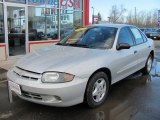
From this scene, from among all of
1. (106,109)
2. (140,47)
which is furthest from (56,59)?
(140,47)

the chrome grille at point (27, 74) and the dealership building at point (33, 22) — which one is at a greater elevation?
the dealership building at point (33, 22)

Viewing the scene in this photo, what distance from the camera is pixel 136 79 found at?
6.74 m

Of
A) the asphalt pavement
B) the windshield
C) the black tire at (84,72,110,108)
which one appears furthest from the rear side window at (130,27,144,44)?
the black tire at (84,72,110,108)

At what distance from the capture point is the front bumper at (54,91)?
12.9 feet

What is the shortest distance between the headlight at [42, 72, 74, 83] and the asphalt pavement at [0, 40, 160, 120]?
2.18 feet

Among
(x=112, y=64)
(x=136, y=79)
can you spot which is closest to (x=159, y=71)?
(x=136, y=79)

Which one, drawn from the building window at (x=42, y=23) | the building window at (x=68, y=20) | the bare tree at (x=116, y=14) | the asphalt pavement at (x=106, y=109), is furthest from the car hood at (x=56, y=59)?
the bare tree at (x=116, y=14)

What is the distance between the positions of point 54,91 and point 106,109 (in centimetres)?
118

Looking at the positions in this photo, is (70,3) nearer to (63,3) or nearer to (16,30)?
(63,3)

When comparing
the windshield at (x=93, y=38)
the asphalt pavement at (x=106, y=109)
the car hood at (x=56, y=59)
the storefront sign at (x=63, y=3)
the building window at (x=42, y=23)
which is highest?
the storefront sign at (x=63, y=3)

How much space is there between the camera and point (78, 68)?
13.7ft

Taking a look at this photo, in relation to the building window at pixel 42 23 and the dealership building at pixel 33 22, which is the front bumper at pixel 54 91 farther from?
the building window at pixel 42 23

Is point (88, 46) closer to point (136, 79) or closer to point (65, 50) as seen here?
point (65, 50)

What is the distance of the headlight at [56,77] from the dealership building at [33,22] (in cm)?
591
